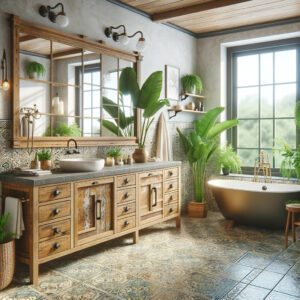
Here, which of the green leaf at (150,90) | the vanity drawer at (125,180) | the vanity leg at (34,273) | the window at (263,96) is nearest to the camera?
the vanity leg at (34,273)

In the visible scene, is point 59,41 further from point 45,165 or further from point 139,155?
point 139,155

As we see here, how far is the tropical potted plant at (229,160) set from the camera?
581 cm

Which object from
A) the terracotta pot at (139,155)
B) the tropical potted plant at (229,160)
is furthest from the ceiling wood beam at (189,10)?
the tropical potted plant at (229,160)

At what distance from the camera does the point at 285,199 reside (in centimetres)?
457

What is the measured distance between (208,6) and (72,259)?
3491 mm

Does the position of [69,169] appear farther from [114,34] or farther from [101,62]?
[114,34]

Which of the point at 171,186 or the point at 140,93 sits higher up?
the point at 140,93

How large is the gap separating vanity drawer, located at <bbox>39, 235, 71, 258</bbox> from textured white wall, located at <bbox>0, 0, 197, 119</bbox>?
4.14 feet

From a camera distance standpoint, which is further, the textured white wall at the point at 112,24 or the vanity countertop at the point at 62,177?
the textured white wall at the point at 112,24

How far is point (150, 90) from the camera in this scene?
4.75m

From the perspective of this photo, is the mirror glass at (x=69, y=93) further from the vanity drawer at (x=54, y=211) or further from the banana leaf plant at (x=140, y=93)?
the vanity drawer at (x=54, y=211)

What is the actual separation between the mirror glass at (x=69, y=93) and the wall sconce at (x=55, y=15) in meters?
0.24

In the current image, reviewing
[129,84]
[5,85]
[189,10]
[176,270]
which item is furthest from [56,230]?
[189,10]

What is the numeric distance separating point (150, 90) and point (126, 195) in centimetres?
145
